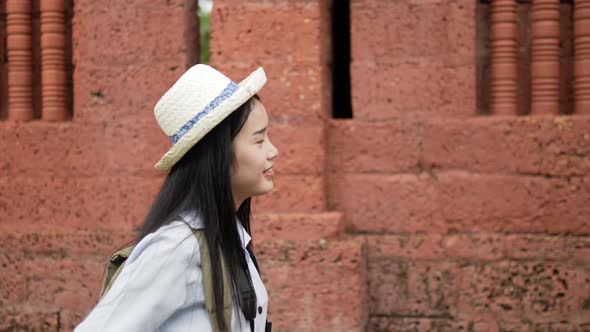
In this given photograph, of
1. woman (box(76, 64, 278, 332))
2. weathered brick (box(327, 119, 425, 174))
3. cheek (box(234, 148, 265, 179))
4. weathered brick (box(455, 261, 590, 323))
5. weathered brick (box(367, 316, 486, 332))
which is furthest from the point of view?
weathered brick (box(327, 119, 425, 174))

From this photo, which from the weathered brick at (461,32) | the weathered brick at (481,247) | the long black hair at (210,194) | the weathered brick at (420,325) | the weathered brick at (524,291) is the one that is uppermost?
the weathered brick at (461,32)

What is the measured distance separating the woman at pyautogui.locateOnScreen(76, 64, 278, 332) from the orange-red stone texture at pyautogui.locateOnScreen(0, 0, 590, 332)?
254cm

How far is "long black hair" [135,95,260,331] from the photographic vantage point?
228 centimetres

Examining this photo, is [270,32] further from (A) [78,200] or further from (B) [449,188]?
(A) [78,200]

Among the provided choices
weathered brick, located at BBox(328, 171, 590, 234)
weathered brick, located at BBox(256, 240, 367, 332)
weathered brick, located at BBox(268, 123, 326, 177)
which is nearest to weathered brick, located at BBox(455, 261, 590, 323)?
weathered brick, located at BBox(328, 171, 590, 234)

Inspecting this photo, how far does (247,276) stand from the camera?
2.36 metres

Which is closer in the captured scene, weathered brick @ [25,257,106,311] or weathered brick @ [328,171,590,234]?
weathered brick @ [328,171,590,234]

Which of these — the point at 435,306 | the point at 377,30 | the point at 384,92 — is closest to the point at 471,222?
the point at 435,306

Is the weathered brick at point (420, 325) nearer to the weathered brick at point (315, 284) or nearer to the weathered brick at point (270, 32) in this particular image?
the weathered brick at point (315, 284)

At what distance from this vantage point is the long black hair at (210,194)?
2283mm

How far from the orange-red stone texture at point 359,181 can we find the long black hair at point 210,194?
2.63 metres

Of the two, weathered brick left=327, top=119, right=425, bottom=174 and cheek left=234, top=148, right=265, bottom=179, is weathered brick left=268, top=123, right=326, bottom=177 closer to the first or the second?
weathered brick left=327, top=119, right=425, bottom=174

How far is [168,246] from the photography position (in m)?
2.15

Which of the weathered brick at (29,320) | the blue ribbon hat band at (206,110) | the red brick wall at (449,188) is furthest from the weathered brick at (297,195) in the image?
the blue ribbon hat band at (206,110)
